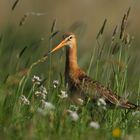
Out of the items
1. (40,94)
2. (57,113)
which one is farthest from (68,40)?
(57,113)

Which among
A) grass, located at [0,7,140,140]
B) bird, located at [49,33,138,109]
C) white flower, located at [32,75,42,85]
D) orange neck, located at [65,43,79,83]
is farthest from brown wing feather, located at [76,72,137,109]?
white flower, located at [32,75,42,85]

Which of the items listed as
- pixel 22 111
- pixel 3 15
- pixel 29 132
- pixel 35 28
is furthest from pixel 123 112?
pixel 3 15

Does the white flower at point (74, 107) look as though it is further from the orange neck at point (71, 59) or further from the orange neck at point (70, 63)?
the orange neck at point (71, 59)

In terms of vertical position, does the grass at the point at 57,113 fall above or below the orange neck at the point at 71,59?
below

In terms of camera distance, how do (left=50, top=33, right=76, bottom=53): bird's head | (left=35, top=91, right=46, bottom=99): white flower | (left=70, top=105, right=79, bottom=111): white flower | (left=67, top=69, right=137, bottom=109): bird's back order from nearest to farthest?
(left=70, top=105, right=79, bottom=111): white flower
(left=35, top=91, right=46, bottom=99): white flower
(left=67, top=69, right=137, bottom=109): bird's back
(left=50, top=33, right=76, bottom=53): bird's head

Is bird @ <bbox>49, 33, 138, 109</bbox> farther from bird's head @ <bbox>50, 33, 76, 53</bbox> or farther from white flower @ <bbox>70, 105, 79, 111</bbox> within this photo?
white flower @ <bbox>70, 105, 79, 111</bbox>

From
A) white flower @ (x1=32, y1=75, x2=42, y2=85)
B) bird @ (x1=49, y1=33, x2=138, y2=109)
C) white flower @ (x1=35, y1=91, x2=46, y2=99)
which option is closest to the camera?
white flower @ (x1=35, y1=91, x2=46, y2=99)

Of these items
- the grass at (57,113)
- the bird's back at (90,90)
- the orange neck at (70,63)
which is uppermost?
the orange neck at (70,63)

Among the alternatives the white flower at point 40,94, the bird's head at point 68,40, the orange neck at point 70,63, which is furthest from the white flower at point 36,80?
the bird's head at point 68,40

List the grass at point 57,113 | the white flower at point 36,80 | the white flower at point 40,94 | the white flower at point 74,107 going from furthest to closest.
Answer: the white flower at point 36,80 → the white flower at point 40,94 → the white flower at point 74,107 → the grass at point 57,113

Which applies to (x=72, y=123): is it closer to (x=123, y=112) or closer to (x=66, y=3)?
(x=123, y=112)

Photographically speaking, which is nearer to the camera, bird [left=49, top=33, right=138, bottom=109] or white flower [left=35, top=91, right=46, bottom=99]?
white flower [left=35, top=91, right=46, bottom=99]

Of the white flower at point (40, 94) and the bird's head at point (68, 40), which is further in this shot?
the bird's head at point (68, 40)

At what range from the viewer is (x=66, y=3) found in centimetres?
2278
